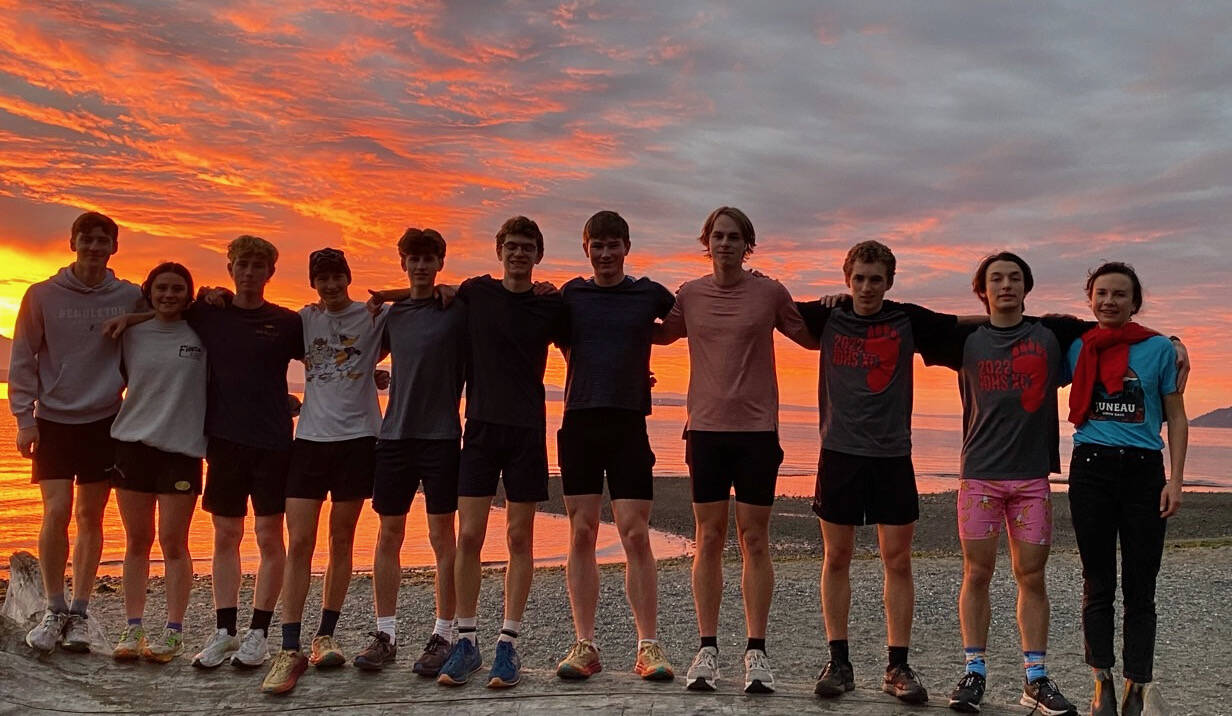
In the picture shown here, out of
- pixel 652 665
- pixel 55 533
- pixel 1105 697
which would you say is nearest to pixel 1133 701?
pixel 1105 697

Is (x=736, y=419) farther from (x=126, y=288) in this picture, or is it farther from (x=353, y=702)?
(x=126, y=288)

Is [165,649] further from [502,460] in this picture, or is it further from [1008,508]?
[1008,508]

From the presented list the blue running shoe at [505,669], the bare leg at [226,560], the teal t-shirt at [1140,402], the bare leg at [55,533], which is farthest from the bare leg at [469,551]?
the teal t-shirt at [1140,402]

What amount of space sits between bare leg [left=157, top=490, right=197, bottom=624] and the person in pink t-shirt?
3.53 m

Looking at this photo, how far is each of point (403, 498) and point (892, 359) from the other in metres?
3.24

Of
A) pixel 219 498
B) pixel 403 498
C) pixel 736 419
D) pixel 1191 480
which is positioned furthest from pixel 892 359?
pixel 1191 480

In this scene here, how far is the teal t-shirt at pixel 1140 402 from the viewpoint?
507cm

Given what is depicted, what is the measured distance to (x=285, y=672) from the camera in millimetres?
5324

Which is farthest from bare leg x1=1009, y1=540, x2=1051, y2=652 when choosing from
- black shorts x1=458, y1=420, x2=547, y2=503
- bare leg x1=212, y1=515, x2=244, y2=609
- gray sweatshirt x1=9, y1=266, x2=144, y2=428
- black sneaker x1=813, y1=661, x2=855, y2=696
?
gray sweatshirt x1=9, y1=266, x2=144, y2=428

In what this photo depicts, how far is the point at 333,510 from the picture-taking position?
5574 millimetres

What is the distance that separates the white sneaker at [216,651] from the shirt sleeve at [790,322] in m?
4.34

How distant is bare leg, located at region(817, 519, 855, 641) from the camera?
517 cm

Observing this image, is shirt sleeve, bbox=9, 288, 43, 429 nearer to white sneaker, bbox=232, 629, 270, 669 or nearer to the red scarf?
white sneaker, bbox=232, 629, 270, 669

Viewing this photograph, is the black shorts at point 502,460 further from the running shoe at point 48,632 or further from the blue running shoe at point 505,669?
the running shoe at point 48,632
